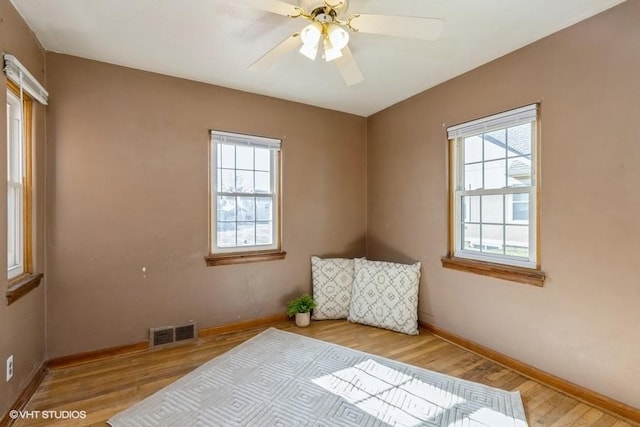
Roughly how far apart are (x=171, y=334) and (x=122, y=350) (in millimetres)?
396

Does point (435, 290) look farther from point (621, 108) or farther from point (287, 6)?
point (287, 6)

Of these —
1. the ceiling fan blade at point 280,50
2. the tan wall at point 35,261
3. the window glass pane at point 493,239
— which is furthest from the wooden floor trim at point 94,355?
the window glass pane at point 493,239

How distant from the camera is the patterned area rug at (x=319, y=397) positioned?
1875mm

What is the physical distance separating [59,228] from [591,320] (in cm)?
401

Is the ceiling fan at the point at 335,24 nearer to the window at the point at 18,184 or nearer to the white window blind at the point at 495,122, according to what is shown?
the white window blind at the point at 495,122

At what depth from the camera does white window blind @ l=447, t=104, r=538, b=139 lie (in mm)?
2369

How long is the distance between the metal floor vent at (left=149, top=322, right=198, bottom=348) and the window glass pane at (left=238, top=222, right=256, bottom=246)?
937 mm

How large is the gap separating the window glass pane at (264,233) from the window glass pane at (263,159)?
2.03 ft

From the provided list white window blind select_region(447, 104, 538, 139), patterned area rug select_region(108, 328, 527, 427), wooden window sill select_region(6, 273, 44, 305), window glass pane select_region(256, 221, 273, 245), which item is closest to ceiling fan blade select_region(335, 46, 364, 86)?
white window blind select_region(447, 104, 538, 139)

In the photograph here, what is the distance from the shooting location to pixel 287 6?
162 centimetres

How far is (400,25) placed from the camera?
1.66 m

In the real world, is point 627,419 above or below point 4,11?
below

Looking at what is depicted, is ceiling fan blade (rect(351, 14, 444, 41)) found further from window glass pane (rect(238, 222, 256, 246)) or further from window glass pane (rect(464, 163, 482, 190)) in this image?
window glass pane (rect(238, 222, 256, 246))

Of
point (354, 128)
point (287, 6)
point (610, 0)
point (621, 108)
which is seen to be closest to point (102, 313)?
point (287, 6)
